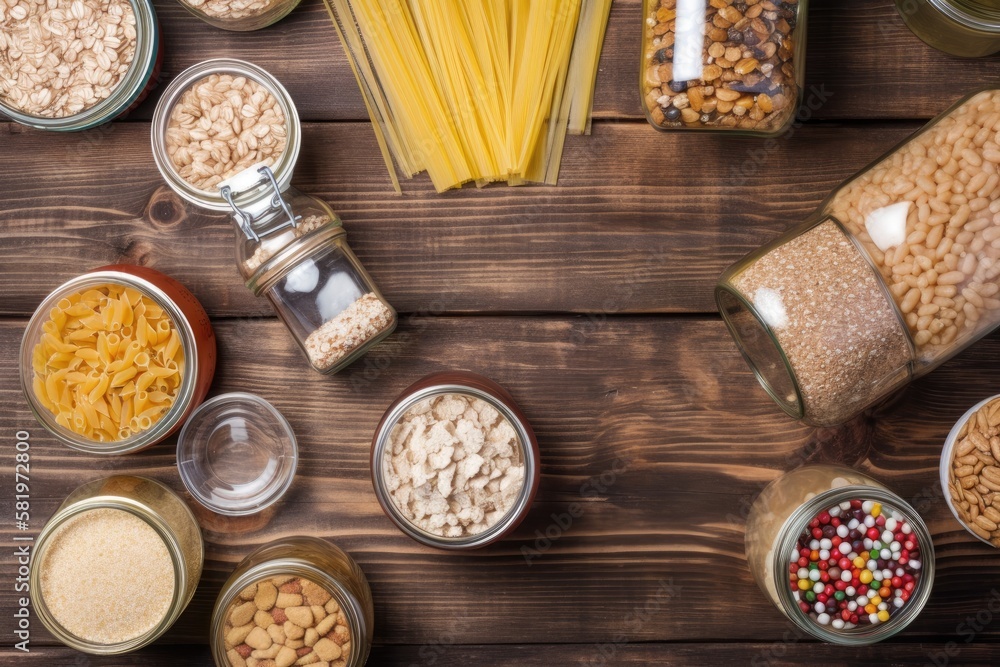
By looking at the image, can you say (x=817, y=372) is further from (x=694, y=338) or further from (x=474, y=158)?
(x=474, y=158)

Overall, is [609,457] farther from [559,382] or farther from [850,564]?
[850,564]

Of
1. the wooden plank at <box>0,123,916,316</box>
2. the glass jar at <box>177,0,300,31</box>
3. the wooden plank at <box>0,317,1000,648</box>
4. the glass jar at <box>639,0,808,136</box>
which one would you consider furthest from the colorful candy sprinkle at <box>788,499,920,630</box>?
the glass jar at <box>177,0,300,31</box>

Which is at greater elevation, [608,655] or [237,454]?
[237,454]

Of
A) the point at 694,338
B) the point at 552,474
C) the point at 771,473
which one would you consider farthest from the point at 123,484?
the point at 771,473

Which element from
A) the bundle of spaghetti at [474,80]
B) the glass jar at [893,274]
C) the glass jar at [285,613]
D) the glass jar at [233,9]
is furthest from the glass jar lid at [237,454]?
the glass jar at [893,274]

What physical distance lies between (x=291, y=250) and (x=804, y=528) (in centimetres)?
90

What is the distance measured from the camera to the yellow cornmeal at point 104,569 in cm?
110

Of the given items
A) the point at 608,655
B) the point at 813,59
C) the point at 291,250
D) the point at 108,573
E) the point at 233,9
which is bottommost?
the point at 608,655

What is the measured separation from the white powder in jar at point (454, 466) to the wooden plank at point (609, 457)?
12 centimetres

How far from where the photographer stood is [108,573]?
110 cm

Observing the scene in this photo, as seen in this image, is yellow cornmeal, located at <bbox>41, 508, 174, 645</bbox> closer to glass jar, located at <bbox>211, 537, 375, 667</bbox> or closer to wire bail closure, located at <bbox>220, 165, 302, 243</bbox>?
glass jar, located at <bbox>211, 537, 375, 667</bbox>

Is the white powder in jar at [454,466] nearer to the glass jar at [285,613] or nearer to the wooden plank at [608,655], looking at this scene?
the glass jar at [285,613]

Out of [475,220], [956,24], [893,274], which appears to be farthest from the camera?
[475,220]

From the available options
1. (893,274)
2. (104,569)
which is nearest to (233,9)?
(104,569)
